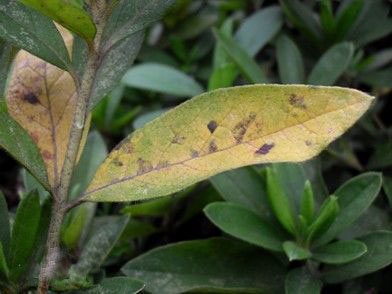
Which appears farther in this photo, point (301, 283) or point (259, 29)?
point (259, 29)

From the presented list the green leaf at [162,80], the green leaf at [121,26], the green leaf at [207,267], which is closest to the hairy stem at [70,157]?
the green leaf at [121,26]

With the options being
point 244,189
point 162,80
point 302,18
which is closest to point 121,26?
point 244,189

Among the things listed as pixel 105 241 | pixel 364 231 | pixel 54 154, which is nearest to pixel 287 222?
pixel 364 231

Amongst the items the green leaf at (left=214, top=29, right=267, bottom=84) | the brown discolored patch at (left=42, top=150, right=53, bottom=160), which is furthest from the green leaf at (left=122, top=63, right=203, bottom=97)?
the brown discolored patch at (left=42, top=150, right=53, bottom=160)

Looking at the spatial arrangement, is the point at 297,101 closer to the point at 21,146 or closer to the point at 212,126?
the point at 212,126

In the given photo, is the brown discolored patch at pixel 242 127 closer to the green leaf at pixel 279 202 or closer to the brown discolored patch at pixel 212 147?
the brown discolored patch at pixel 212 147

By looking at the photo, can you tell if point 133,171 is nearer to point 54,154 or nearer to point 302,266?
point 54,154
